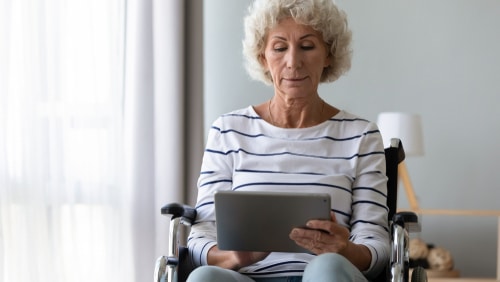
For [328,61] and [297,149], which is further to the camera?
[328,61]

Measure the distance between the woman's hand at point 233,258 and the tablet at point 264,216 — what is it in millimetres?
82

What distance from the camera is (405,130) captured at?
384 centimetres

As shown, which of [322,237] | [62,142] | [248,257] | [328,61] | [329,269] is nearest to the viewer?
[329,269]

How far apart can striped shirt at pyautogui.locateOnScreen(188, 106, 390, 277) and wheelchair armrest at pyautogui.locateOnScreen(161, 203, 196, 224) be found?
0.04 metres

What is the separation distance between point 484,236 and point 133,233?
1.70 m

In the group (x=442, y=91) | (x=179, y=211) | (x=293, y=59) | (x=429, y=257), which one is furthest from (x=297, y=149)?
(x=442, y=91)

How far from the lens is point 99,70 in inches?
138

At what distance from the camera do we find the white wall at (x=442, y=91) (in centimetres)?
420

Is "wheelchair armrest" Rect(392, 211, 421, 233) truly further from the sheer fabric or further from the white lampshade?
the white lampshade

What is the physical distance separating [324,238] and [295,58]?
1.79ft

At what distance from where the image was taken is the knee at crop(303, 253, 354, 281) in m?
1.74

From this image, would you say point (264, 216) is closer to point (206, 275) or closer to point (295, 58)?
point (206, 275)

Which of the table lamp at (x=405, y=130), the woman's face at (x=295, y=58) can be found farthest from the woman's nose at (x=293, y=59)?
the table lamp at (x=405, y=130)

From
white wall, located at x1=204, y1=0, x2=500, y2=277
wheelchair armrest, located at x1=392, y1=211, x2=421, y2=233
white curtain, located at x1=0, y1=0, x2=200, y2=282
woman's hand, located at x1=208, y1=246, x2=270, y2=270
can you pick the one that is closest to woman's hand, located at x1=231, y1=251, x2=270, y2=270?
woman's hand, located at x1=208, y1=246, x2=270, y2=270
